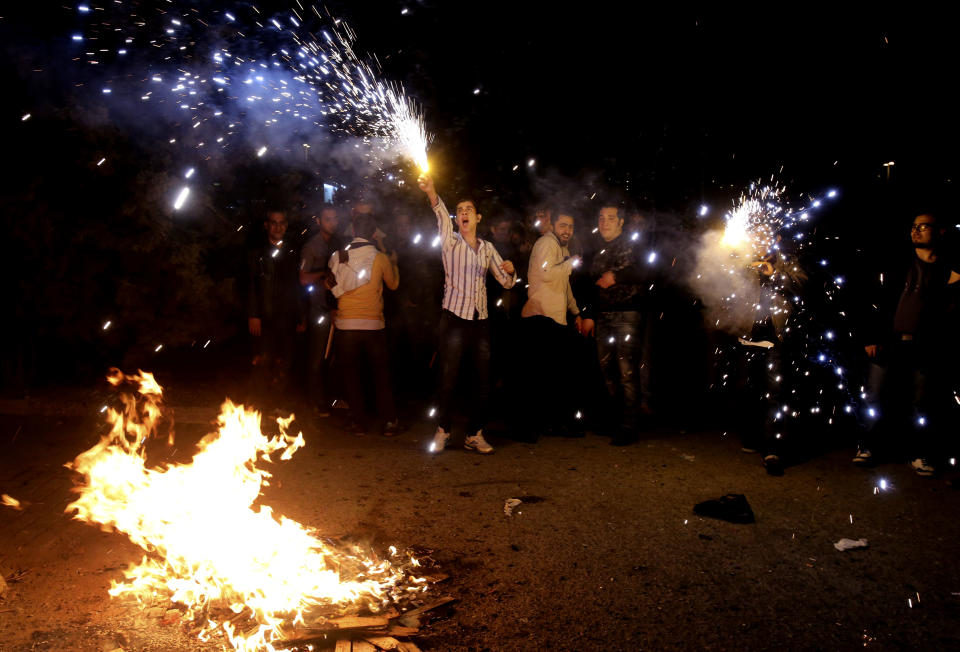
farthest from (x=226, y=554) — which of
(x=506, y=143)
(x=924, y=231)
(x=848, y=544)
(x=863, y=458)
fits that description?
(x=506, y=143)

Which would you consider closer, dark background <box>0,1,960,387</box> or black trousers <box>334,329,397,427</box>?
black trousers <box>334,329,397,427</box>

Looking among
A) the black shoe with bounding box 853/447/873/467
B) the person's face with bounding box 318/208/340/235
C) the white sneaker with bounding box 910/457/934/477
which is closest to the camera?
the white sneaker with bounding box 910/457/934/477

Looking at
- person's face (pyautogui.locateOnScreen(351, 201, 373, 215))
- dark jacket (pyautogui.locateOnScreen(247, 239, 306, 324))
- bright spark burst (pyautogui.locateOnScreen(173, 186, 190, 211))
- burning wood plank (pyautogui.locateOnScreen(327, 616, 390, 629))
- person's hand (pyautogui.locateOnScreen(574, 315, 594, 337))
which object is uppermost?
bright spark burst (pyautogui.locateOnScreen(173, 186, 190, 211))

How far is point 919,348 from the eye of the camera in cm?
561

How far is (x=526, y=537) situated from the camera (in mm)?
4039

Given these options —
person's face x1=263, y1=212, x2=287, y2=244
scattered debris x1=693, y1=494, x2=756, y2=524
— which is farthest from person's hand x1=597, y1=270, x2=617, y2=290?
person's face x1=263, y1=212, x2=287, y2=244

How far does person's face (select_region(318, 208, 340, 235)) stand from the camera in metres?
7.06

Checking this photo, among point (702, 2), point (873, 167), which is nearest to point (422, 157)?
point (702, 2)

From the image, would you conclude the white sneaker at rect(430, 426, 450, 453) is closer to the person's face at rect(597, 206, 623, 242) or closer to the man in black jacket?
the man in black jacket

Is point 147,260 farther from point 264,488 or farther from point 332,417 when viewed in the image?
point 264,488

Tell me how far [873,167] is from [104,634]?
9.79 m

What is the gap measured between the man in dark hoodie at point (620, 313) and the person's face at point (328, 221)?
2.96 metres

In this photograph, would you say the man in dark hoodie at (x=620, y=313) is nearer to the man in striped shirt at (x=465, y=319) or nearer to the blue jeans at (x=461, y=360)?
the man in striped shirt at (x=465, y=319)

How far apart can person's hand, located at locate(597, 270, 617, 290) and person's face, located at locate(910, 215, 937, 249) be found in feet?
8.85
